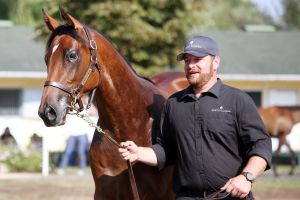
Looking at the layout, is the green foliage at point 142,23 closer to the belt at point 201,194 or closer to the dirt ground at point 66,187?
the dirt ground at point 66,187

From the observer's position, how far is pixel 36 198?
12.6 meters

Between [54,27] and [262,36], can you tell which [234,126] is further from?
[262,36]

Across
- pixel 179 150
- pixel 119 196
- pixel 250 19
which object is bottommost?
pixel 250 19

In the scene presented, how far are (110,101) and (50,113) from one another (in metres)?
0.90

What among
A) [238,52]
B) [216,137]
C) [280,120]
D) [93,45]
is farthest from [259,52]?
[216,137]

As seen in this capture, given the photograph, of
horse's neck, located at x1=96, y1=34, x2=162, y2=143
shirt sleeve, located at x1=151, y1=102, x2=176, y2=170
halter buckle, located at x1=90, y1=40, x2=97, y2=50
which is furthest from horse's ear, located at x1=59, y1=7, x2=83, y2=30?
shirt sleeve, located at x1=151, y1=102, x2=176, y2=170

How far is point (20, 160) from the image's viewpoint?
62.8 feet

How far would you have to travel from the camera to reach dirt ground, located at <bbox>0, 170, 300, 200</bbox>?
42.9 ft

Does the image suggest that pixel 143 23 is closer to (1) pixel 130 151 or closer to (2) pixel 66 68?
(2) pixel 66 68

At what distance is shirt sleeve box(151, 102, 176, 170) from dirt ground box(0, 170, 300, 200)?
7300mm

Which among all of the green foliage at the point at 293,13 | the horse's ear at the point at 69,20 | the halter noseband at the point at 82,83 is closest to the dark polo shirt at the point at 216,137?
the halter noseband at the point at 82,83

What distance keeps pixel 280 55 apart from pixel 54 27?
943 inches

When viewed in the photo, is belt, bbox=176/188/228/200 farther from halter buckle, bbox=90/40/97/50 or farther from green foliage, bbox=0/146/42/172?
green foliage, bbox=0/146/42/172

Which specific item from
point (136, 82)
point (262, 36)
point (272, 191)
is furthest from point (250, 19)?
point (136, 82)
